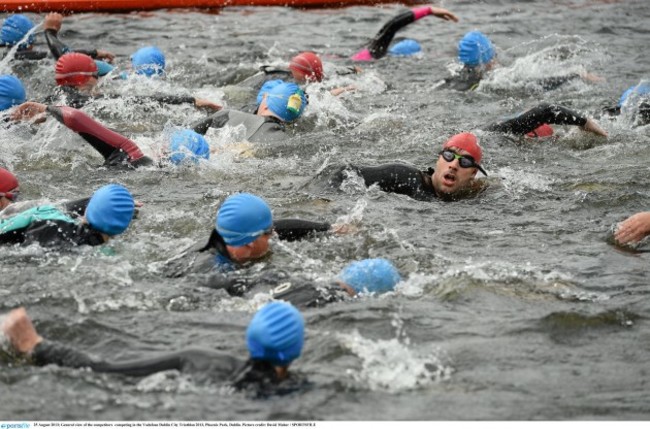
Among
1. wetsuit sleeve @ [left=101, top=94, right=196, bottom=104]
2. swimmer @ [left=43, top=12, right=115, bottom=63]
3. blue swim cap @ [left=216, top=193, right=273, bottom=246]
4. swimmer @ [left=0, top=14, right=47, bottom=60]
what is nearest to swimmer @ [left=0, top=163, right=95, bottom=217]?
blue swim cap @ [left=216, top=193, right=273, bottom=246]

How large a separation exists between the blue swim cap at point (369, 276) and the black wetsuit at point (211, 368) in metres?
1.23

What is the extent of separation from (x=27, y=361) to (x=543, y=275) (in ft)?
12.1

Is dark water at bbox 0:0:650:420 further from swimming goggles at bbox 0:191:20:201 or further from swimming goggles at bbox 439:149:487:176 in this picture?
swimming goggles at bbox 0:191:20:201

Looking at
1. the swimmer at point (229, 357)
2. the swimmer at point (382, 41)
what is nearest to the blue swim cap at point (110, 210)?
the swimmer at point (229, 357)

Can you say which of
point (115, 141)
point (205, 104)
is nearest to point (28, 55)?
point (205, 104)

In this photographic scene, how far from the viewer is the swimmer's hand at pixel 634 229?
7.96m

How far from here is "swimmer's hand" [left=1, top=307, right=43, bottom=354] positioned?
5808 mm

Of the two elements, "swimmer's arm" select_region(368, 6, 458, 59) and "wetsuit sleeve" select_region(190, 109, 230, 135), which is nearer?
"wetsuit sleeve" select_region(190, 109, 230, 135)

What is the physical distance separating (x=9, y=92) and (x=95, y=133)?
239 centimetres

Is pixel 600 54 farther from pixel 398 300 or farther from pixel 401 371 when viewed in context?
pixel 401 371

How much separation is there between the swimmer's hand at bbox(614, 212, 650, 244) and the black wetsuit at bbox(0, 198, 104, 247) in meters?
4.03

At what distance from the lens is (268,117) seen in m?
10.9

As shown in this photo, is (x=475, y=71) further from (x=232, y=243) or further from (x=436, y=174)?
(x=232, y=243)

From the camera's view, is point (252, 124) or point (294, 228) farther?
point (252, 124)
